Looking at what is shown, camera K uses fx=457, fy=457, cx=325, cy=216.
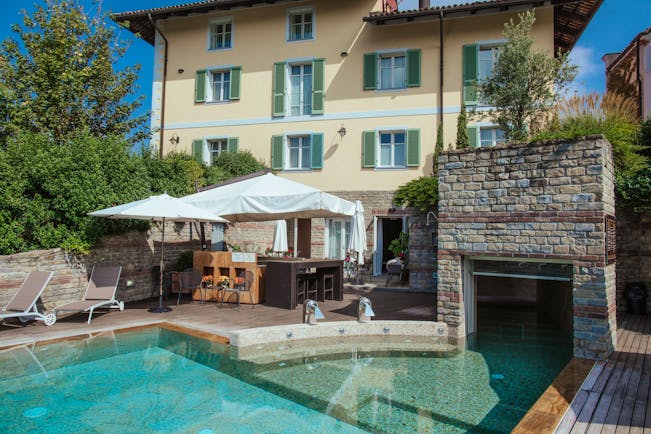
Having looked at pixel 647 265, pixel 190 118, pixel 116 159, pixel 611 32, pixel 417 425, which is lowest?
pixel 417 425

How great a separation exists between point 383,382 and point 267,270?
14.6 feet

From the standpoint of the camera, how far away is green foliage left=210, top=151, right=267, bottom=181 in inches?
638

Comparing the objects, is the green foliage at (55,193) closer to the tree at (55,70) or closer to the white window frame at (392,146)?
the tree at (55,70)

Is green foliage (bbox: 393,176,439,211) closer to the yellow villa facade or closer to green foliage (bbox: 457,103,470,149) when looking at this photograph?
the yellow villa facade

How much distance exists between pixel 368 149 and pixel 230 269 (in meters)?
7.99

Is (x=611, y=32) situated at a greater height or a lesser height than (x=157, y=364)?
greater

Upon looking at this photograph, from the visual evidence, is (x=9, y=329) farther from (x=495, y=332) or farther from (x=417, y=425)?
(x=495, y=332)

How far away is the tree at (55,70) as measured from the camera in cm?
1380

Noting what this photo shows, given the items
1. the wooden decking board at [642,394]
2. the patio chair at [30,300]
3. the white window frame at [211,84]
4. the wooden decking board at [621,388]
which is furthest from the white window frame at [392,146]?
the patio chair at [30,300]

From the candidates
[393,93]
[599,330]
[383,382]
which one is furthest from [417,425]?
[393,93]

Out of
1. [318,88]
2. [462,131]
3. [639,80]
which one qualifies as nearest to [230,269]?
[462,131]

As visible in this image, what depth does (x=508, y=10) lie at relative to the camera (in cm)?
1484

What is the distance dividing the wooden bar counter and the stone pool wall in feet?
12.7

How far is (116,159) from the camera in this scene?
1003cm
